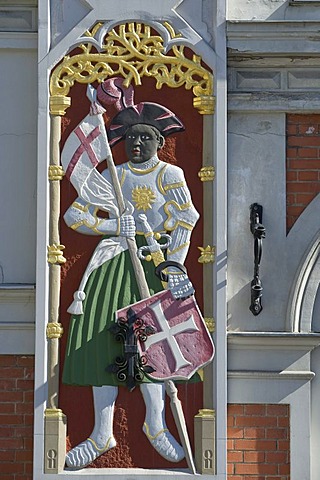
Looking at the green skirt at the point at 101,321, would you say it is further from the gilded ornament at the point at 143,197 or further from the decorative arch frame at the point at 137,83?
the gilded ornament at the point at 143,197

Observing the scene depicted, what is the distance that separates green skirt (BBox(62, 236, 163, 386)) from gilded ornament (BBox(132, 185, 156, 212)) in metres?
0.23

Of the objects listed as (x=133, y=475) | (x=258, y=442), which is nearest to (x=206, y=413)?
(x=258, y=442)

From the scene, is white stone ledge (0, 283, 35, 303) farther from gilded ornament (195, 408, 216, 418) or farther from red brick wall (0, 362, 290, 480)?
gilded ornament (195, 408, 216, 418)

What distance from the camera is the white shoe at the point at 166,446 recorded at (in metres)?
9.96

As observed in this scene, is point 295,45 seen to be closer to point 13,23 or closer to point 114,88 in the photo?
point 114,88

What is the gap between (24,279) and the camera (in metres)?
10.2

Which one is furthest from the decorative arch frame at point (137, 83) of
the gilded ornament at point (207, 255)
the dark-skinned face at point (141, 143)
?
the dark-skinned face at point (141, 143)

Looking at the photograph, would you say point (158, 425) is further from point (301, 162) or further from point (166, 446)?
point (301, 162)

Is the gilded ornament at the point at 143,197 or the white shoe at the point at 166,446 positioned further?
the gilded ornament at the point at 143,197

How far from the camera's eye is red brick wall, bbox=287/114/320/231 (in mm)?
10344

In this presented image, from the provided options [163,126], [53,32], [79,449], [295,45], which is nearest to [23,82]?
[53,32]

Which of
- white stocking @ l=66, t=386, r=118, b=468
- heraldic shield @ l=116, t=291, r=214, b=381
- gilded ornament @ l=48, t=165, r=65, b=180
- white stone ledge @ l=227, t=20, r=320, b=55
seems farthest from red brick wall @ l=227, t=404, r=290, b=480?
white stone ledge @ l=227, t=20, r=320, b=55

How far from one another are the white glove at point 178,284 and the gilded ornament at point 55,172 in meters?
1.04

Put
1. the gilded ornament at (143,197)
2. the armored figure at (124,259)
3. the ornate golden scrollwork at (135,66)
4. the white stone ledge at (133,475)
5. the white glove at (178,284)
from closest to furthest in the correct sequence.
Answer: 1. the white stone ledge at (133,475)
2. the armored figure at (124,259)
3. the white glove at (178,284)
4. the gilded ornament at (143,197)
5. the ornate golden scrollwork at (135,66)
